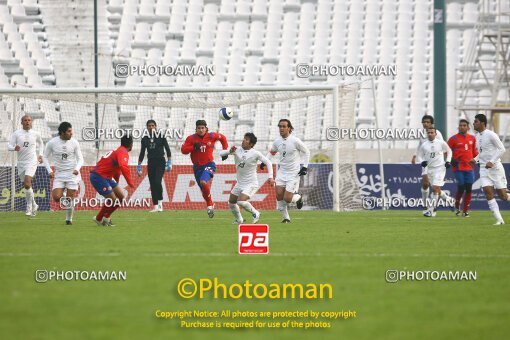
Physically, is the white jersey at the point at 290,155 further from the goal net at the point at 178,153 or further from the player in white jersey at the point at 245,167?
the goal net at the point at 178,153

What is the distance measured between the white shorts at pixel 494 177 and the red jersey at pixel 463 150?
358 cm

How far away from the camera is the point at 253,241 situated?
34.7ft

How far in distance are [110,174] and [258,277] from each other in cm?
890

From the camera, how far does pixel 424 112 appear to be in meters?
Result: 33.3

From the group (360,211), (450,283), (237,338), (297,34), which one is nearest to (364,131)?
(360,211)

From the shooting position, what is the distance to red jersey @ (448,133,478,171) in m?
20.8

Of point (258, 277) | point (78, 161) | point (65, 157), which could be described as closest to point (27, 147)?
point (65, 157)

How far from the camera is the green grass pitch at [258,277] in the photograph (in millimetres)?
6125

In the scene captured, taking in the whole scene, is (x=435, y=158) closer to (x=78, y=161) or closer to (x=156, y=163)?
(x=156, y=163)

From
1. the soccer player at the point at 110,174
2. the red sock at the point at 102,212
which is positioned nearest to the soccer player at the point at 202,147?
the soccer player at the point at 110,174

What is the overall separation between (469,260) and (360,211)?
12.8 meters

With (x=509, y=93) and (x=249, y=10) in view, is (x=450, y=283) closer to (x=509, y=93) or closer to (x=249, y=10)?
(x=509, y=93)

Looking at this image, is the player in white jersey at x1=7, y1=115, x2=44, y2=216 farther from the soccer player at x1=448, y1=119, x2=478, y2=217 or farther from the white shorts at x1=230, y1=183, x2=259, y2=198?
the soccer player at x1=448, y1=119, x2=478, y2=217

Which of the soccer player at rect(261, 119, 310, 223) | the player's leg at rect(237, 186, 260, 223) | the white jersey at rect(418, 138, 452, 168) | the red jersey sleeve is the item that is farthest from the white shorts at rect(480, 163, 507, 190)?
the red jersey sleeve
